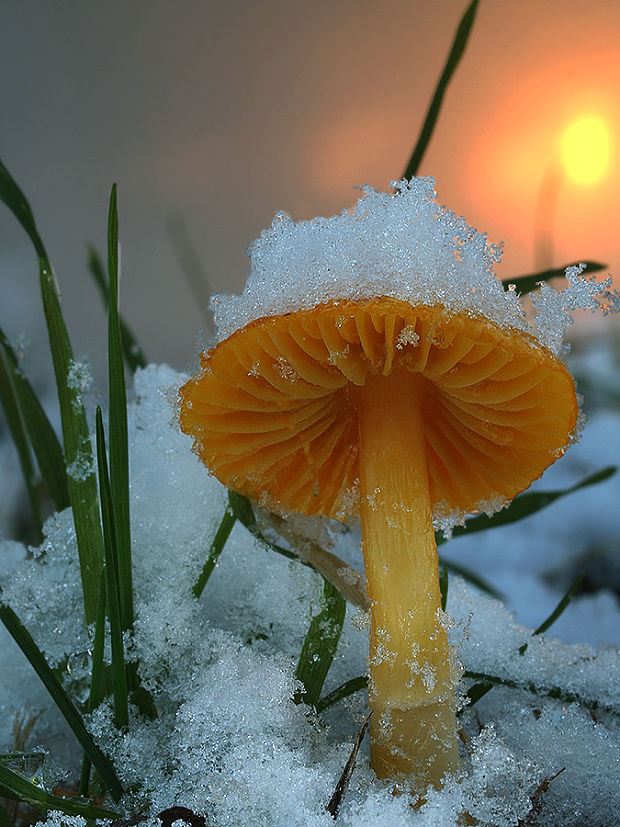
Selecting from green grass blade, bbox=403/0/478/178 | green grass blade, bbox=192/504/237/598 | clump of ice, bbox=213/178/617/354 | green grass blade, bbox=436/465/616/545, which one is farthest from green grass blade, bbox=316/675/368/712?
green grass blade, bbox=403/0/478/178

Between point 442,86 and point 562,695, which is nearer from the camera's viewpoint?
point 562,695

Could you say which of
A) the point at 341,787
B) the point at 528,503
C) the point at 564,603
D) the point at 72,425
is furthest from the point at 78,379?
the point at 528,503

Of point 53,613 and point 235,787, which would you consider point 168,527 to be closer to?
point 53,613

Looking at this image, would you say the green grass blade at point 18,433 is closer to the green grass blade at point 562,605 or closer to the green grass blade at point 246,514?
the green grass blade at point 246,514

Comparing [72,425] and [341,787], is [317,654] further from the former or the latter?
[72,425]

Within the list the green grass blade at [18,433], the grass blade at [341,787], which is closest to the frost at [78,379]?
the green grass blade at [18,433]

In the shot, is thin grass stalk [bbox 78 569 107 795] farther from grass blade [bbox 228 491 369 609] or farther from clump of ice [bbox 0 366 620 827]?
grass blade [bbox 228 491 369 609]
